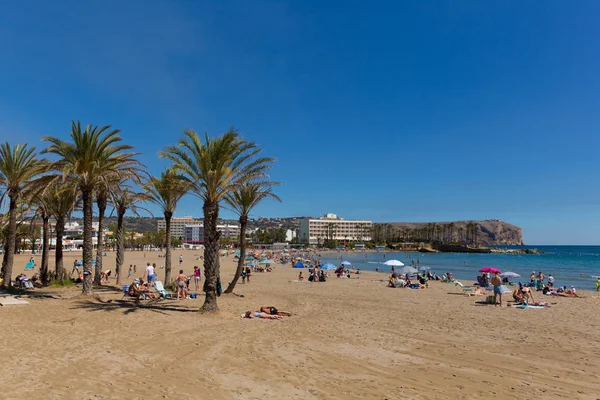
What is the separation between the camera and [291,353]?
8.78 m

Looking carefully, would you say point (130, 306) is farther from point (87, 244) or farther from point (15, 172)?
point (15, 172)

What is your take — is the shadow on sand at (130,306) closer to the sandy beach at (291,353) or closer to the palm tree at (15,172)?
the sandy beach at (291,353)

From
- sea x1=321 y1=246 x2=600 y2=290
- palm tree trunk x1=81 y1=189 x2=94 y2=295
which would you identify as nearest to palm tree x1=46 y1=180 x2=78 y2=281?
palm tree trunk x1=81 y1=189 x2=94 y2=295

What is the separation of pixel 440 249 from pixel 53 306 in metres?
152

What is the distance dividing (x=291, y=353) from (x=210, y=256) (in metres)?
6.18

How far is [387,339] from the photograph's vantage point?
10492 millimetres

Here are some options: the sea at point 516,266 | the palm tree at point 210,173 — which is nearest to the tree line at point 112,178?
the palm tree at point 210,173

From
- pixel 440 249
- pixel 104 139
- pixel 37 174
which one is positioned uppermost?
pixel 104 139

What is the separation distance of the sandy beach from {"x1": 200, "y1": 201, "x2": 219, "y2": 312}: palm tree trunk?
551mm

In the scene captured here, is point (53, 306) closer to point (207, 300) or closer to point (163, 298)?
point (163, 298)

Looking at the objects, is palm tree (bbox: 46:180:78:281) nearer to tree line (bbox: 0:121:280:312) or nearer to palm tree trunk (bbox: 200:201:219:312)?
tree line (bbox: 0:121:280:312)

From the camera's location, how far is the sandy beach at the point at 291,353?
649 cm

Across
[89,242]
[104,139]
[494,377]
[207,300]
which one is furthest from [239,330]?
[104,139]

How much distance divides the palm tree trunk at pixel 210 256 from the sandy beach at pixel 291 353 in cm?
55
